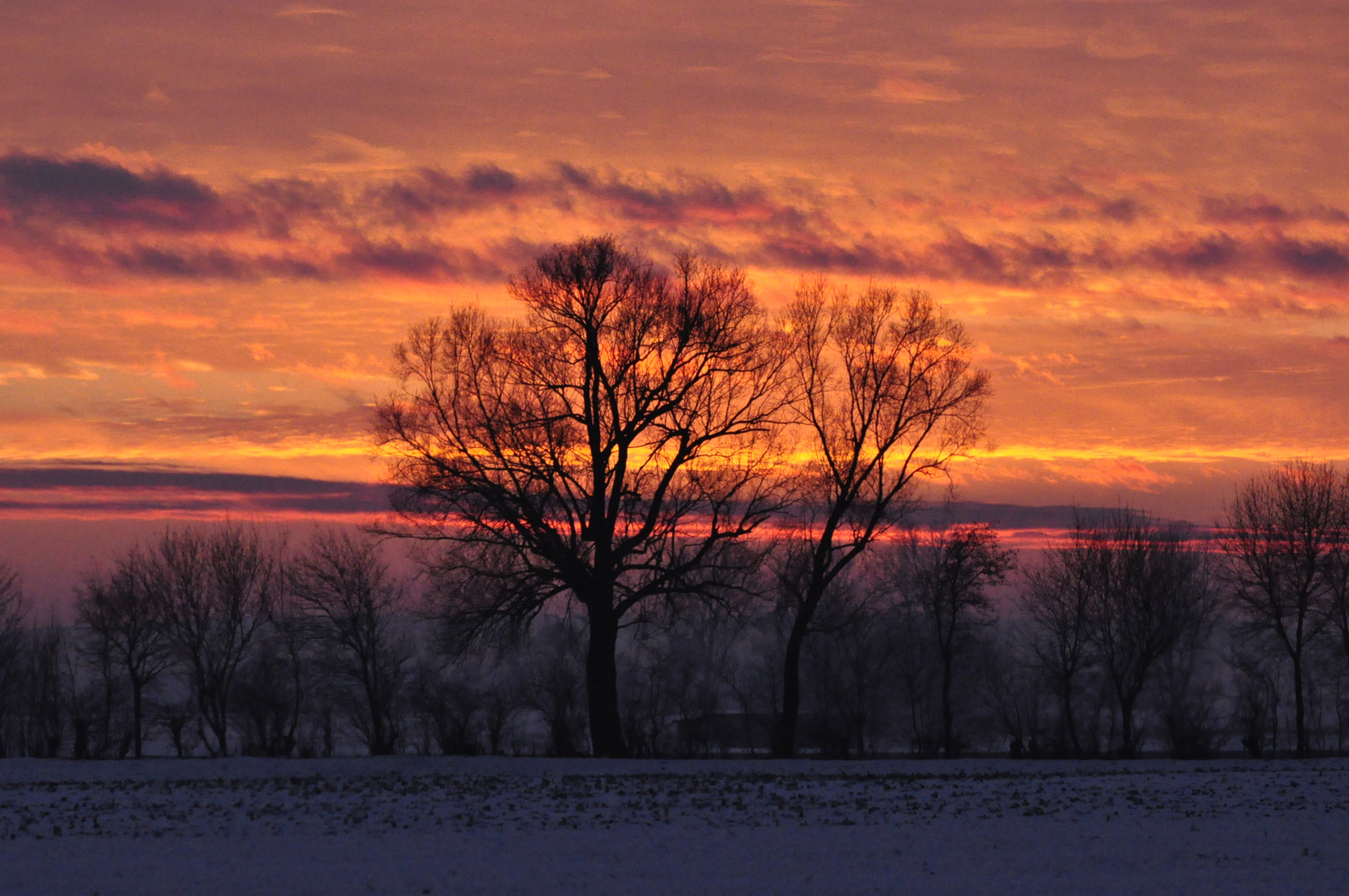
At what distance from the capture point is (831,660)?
75.9 metres

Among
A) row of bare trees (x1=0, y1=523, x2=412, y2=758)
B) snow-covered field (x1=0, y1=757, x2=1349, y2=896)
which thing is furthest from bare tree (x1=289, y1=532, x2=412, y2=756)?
snow-covered field (x1=0, y1=757, x2=1349, y2=896)

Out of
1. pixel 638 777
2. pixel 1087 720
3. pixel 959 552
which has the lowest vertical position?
pixel 1087 720

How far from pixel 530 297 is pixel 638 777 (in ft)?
47.8

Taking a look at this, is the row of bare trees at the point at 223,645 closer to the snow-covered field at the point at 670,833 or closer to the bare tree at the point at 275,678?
the bare tree at the point at 275,678

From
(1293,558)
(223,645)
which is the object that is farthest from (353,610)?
(1293,558)

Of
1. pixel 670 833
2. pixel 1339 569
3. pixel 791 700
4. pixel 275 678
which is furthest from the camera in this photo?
pixel 275 678

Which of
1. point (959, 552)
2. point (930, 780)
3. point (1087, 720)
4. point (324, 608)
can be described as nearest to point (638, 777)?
point (930, 780)

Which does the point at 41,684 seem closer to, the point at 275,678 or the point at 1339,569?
the point at 275,678

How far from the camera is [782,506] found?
3641 centimetres

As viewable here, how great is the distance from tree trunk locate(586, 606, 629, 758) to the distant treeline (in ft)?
15.2

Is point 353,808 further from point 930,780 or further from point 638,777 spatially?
point 930,780

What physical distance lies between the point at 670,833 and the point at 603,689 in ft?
56.1

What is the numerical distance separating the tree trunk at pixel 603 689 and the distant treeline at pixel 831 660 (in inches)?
183

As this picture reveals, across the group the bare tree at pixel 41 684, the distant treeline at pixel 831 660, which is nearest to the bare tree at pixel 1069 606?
the distant treeline at pixel 831 660
